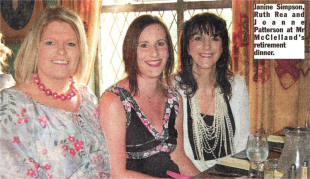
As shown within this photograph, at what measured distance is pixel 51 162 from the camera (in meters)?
1.10

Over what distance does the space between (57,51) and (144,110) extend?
0.44 metres

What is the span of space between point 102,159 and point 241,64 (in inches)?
29.7

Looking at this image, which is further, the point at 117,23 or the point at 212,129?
the point at 212,129

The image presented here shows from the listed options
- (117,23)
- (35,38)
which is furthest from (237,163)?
(35,38)

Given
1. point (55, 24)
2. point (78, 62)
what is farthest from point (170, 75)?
point (55, 24)

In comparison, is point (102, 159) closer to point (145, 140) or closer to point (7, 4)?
point (145, 140)

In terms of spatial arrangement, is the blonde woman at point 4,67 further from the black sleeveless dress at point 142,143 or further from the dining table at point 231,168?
the dining table at point 231,168

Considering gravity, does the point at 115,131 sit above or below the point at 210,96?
below

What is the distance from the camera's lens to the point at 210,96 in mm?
1575

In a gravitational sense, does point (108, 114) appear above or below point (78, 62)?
below

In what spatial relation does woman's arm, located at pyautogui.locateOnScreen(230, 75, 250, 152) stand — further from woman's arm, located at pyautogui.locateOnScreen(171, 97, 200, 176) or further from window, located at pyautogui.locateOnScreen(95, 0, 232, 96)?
window, located at pyautogui.locateOnScreen(95, 0, 232, 96)

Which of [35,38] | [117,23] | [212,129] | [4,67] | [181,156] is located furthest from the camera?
[212,129]

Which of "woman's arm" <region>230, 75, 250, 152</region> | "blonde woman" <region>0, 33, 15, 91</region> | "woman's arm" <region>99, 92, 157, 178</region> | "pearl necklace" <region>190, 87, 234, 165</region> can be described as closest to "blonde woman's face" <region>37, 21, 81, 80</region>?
"blonde woman" <region>0, 33, 15, 91</region>

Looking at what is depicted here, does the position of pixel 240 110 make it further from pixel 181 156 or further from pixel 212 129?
pixel 181 156
